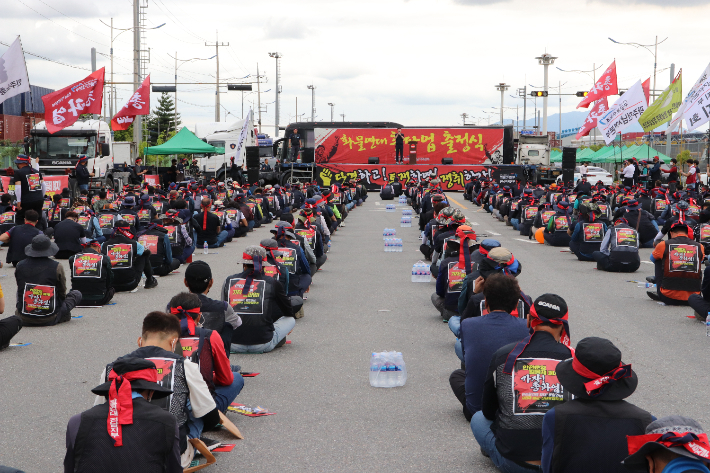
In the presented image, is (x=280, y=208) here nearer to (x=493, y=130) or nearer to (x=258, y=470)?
(x=493, y=130)

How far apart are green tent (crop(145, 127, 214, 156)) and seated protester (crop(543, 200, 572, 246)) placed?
18.8 meters

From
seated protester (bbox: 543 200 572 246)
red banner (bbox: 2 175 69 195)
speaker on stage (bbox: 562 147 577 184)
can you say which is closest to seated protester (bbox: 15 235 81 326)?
seated protester (bbox: 543 200 572 246)

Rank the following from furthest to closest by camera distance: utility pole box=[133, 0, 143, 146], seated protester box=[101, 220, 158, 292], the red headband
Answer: utility pole box=[133, 0, 143, 146], seated protester box=[101, 220, 158, 292], the red headband

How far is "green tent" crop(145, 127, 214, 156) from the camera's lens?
34.5 meters

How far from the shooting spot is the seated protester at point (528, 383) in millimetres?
4832

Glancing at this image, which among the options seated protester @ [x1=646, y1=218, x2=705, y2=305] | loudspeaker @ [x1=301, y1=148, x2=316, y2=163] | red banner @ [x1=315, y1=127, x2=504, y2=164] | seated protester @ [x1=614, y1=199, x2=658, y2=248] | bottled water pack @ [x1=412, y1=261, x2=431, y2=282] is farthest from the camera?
loudspeaker @ [x1=301, y1=148, x2=316, y2=163]

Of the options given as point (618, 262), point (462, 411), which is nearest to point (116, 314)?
point (462, 411)

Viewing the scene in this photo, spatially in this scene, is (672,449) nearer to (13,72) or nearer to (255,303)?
(255,303)

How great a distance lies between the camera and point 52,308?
34.4ft

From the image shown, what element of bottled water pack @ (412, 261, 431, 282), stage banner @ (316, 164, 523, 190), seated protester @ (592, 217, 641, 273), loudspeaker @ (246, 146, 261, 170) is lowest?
bottled water pack @ (412, 261, 431, 282)

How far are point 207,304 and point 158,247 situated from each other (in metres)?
8.46

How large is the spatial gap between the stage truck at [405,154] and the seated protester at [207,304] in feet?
129

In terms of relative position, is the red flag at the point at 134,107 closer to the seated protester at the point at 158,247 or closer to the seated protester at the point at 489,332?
the seated protester at the point at 158,247

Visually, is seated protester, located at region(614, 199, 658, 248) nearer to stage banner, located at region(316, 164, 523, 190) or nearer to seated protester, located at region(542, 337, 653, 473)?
seated protester, located at region(542, 337, 653, 473)
